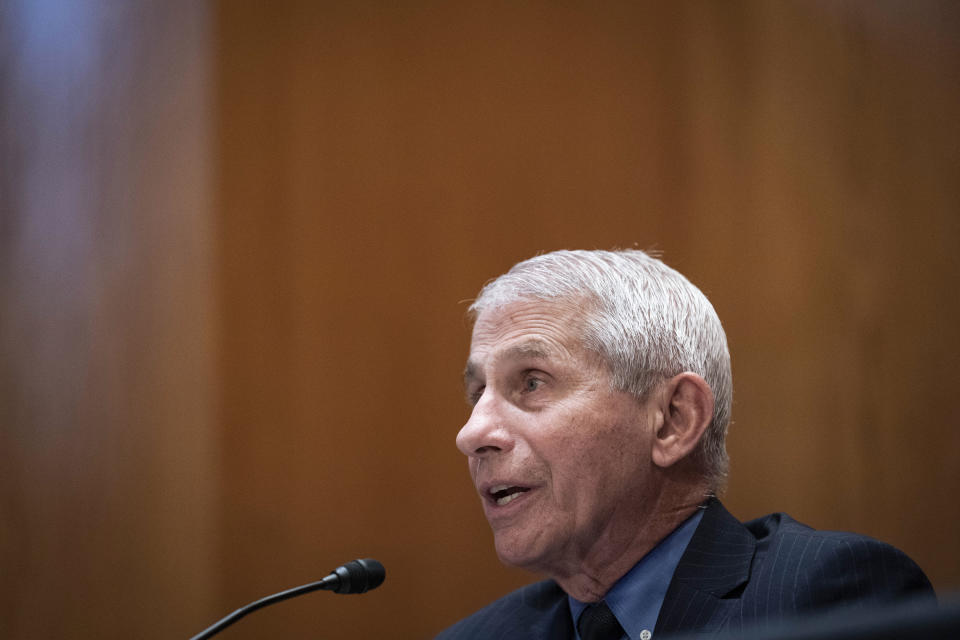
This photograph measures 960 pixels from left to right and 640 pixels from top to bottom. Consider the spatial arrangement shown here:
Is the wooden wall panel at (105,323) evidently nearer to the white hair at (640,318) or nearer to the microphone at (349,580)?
the microphone at (349,580)

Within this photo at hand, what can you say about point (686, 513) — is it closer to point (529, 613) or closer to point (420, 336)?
point (529, 613)

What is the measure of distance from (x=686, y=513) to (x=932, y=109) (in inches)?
46.8

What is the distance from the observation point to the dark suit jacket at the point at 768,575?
1362 millimetres

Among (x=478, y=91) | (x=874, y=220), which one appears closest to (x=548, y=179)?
(x=478, y=91)

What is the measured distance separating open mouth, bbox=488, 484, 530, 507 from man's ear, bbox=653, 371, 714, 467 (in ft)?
0.78

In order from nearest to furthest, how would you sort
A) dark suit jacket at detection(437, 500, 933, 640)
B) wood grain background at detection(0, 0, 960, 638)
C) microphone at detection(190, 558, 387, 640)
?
1. dark suit jacket at detection(437, 500, 933, 640)
2. microphone at detection(190, 558, 387, 640)
3. wood grain background at detection(0, 0, 960, 638)

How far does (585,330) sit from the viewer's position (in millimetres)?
1637

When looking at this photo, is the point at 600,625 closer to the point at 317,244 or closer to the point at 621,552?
the point at 621,552

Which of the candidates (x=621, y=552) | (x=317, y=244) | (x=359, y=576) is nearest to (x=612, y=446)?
(x=621, y=552)

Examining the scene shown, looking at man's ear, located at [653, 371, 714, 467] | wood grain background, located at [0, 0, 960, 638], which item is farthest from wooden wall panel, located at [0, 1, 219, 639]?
man's ear, located at [653, 371, 714, 467]

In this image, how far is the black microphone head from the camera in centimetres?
156

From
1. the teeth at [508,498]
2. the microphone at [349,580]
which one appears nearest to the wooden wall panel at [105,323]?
the microphone at [349,580]

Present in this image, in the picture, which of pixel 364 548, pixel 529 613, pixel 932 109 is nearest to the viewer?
pixel 529 613

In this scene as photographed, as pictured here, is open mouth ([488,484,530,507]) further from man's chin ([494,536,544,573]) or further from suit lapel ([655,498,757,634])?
suit lapel ([655,498,757,634])
